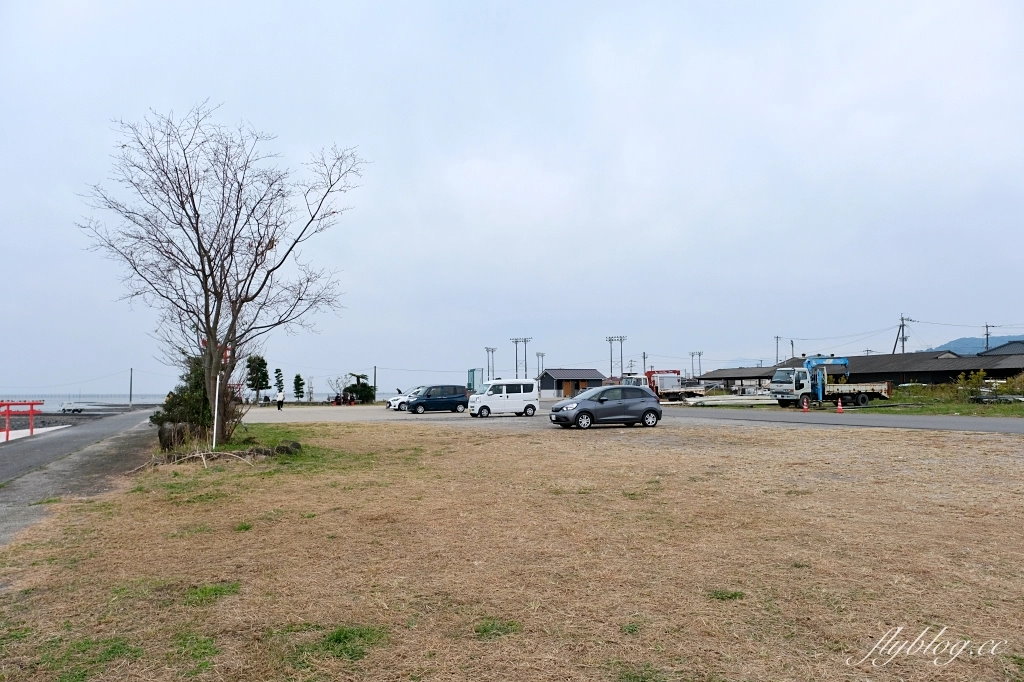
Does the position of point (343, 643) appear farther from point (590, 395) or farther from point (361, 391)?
point (361, 391)

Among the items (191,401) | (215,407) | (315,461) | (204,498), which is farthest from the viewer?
(191,401)

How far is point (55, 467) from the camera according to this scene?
44.2 feet

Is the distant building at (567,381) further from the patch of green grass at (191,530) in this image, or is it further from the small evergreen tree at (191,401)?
the patch of green grass at (191,530)

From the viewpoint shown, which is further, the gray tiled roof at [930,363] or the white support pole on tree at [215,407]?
the gray tiled roof at [930,363]

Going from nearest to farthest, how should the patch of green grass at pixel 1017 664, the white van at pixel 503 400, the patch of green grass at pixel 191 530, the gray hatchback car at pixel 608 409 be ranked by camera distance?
the patch of green grass at pixel 1017 664, the patch of green grass at pixel 191 530, the gray hatchback car at pixel 608 409, the white van at pixel 503 400

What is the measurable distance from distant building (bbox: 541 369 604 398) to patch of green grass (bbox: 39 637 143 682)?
240ft

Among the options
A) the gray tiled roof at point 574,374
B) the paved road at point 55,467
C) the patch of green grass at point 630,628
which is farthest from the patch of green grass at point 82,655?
the gray tiled roof at point 574,374

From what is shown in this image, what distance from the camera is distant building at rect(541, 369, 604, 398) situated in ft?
261

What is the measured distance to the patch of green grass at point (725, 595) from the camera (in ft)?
15.0

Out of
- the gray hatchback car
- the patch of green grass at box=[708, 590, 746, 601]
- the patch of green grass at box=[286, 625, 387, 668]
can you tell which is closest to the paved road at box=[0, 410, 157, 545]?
the patch of green grass at box=[286, 625, 387, 668]

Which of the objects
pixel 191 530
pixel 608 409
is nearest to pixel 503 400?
pixel 608 409

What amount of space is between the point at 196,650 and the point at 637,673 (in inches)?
92.1

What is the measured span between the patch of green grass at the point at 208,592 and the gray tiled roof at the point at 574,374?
78039 mm

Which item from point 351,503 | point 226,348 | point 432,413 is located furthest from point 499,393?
Result: point 351,503
